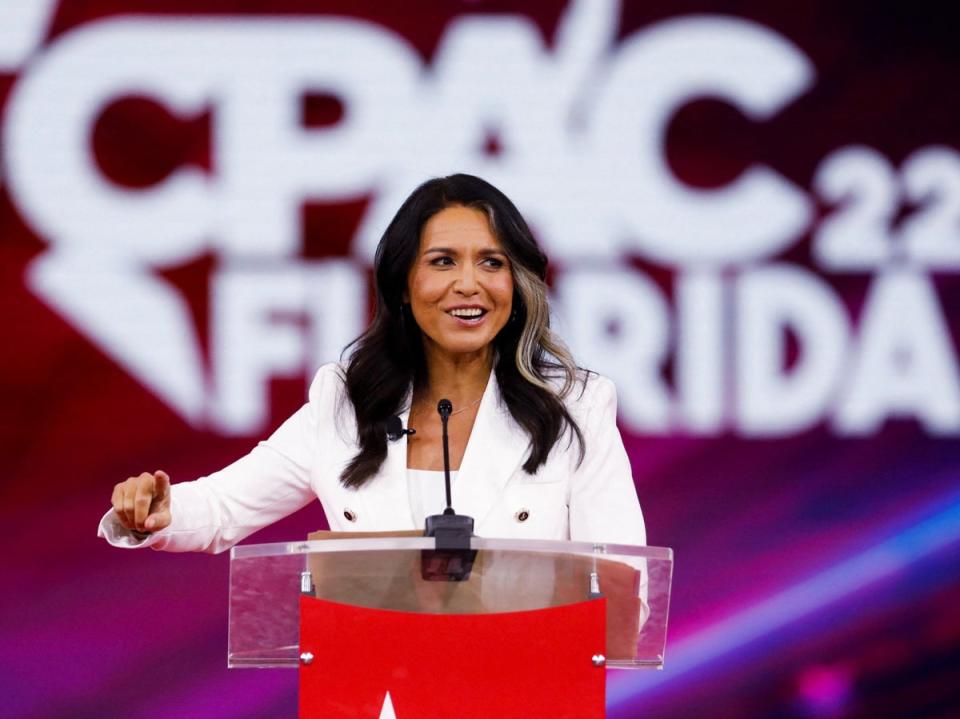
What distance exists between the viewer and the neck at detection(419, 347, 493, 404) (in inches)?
97.1

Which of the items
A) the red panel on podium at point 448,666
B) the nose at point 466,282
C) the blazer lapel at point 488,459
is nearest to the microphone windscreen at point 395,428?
the blazer lapel at point 488,459

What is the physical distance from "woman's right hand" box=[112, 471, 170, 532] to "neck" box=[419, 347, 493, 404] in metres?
0.52

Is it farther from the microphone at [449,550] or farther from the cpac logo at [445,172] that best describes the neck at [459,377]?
the cpac logo at [445,172]

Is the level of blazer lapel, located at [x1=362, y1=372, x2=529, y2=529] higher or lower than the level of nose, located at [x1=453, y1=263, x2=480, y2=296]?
lower

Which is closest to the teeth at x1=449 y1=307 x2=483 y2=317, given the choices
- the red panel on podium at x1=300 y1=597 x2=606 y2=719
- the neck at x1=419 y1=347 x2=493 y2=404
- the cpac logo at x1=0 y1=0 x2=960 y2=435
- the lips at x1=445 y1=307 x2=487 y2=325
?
the lips at x1=445 y1=307 x2=487 y2=325

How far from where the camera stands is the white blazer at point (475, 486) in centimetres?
225

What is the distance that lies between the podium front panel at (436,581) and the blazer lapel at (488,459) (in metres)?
0.39

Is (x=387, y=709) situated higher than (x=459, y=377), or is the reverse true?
(x=459, y=377)

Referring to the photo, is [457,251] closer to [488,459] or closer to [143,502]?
[488,459]

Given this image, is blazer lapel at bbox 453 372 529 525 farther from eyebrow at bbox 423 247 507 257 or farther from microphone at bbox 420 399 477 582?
microphone at bbox 420 399 477 582

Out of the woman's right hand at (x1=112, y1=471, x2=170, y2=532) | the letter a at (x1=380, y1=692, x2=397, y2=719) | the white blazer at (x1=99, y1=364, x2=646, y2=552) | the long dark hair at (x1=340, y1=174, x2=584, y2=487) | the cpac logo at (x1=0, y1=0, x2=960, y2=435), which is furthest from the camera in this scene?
the cpac logo at (x1=0, y1=0, x2=960, y2=435)

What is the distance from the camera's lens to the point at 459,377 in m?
2.48

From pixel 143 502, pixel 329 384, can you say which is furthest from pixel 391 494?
pixel 143 502

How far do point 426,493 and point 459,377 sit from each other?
0.26 m
